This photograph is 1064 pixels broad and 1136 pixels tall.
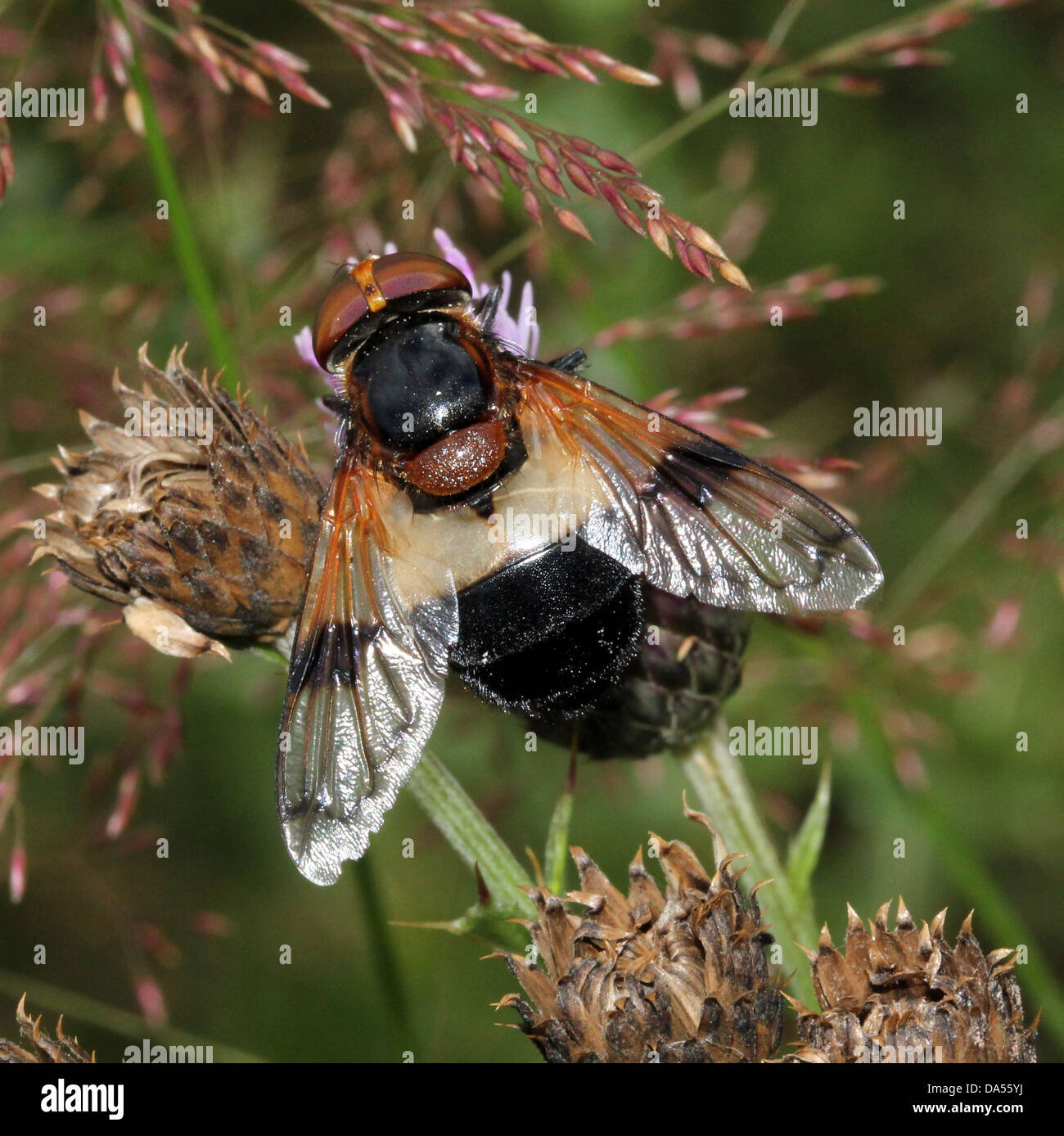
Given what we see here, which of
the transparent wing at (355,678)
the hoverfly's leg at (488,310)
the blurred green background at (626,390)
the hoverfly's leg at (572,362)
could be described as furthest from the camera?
the blurred green background at (626,390)

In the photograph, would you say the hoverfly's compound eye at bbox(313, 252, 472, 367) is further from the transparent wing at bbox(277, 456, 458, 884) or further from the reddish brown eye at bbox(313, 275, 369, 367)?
the transparent wing at bbox(277, 456, 458, 884)

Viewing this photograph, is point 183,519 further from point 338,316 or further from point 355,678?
point 338,316

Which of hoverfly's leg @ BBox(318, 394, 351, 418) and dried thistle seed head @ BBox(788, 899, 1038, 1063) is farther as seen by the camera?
hoverfly's leg @ BBox(318, 394, 351, 418)

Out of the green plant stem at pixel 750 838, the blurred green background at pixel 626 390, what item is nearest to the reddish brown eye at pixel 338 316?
the blurred green background at pixel 626 390

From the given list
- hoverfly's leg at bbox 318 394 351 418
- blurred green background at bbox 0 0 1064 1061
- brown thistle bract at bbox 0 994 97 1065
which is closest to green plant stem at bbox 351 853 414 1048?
blurred green background at bbox 0 0 1064 1061

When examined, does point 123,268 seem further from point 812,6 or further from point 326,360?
point 812,6

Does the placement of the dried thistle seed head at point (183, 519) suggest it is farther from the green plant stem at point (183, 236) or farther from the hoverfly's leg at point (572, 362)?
the hoverfly's leg at point (572, 362)

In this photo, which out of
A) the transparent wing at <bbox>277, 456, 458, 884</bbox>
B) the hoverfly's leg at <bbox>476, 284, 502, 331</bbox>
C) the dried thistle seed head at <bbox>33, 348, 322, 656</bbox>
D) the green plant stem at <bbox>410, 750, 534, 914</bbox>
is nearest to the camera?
the transparent wing at <bbox>277, 456, 458, 884</bbox>

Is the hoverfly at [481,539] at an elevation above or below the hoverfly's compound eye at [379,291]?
below
